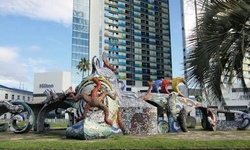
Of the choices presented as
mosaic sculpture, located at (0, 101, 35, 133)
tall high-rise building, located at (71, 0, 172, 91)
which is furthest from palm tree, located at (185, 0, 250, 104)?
tall high-rise building, located at (71, 0, 172, 91)

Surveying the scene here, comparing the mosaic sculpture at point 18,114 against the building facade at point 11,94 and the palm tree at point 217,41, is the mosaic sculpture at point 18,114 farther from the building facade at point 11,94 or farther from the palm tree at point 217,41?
the building facade at point 11,94

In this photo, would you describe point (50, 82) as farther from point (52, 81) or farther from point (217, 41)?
point (217, 41)

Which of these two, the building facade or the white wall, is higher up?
the white wall

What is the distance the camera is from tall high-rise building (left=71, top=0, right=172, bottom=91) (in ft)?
236

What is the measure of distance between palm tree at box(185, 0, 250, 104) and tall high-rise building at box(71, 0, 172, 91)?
66647 millimetres

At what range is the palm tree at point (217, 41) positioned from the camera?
174 inches

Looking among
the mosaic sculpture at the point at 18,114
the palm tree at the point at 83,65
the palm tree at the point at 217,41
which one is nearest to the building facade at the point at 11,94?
the palm tree at the point at 83,65

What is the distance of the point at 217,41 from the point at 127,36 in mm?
85856

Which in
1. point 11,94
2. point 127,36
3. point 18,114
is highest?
point 127,36

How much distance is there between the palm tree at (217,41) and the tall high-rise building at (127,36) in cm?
6665

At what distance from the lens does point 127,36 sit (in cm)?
8950

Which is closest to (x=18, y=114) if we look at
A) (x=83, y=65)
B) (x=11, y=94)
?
(x=83, y=65)

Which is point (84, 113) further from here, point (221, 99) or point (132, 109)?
point (221, 99)

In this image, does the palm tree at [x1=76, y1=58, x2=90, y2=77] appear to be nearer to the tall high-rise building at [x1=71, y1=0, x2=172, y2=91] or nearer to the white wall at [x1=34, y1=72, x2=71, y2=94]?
the tall high-rise building at [x1=71, y1=0, x2=172, y2=91]
